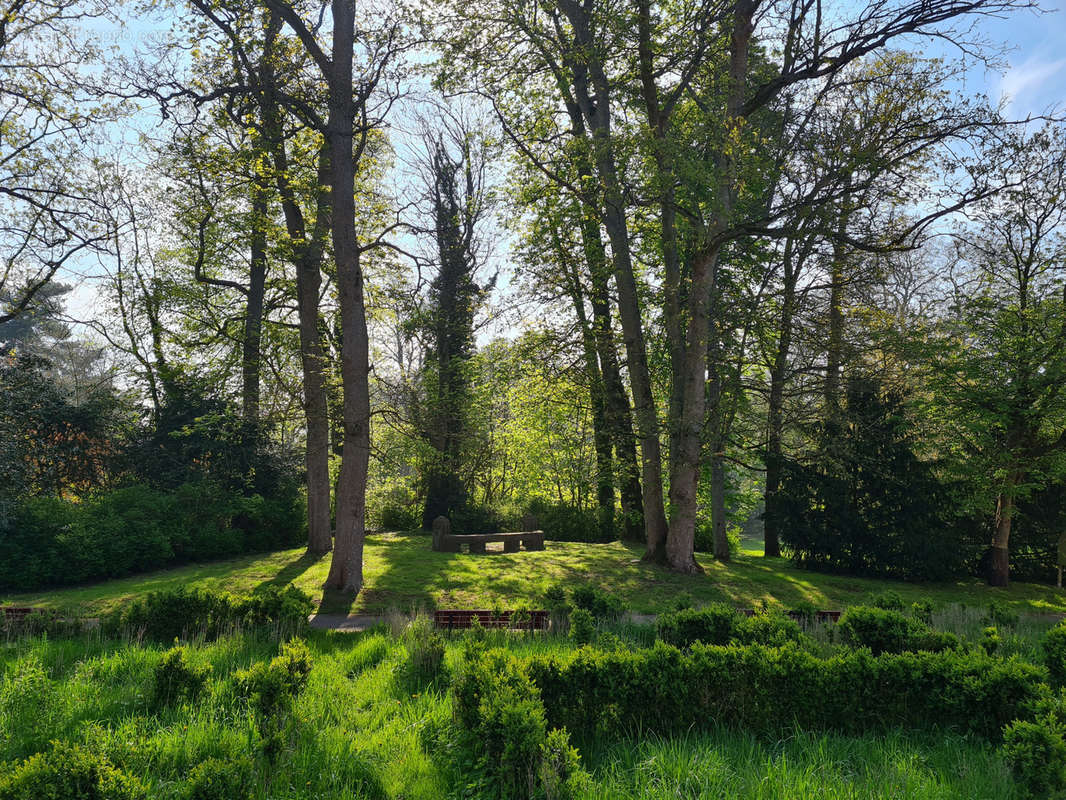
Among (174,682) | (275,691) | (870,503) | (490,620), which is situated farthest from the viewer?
(870,503)

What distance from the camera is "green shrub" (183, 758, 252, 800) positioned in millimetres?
3018

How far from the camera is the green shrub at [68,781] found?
9.22 ft

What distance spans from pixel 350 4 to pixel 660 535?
12.1m

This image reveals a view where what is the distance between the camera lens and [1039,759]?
336 centimetres

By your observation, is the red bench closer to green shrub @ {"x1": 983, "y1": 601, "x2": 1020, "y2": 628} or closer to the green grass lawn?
the green grass lawn

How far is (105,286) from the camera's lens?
19984 millimetres

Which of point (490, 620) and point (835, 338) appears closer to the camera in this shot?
point (490, 620)

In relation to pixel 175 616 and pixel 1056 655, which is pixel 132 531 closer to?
pixel 175 616

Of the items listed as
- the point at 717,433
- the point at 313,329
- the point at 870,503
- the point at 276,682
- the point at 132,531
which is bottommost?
the point at 276,682

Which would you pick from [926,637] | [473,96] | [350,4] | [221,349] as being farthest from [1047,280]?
[221,349]

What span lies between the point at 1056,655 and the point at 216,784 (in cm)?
652

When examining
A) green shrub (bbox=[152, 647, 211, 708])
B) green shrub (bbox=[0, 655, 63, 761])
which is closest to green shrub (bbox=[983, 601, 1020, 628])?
green shrub (bbox=[152, 647, 211, 708])

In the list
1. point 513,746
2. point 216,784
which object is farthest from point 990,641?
point 216,784

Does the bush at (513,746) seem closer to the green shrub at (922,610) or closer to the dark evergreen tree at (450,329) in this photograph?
the green shrub at (922,610)
